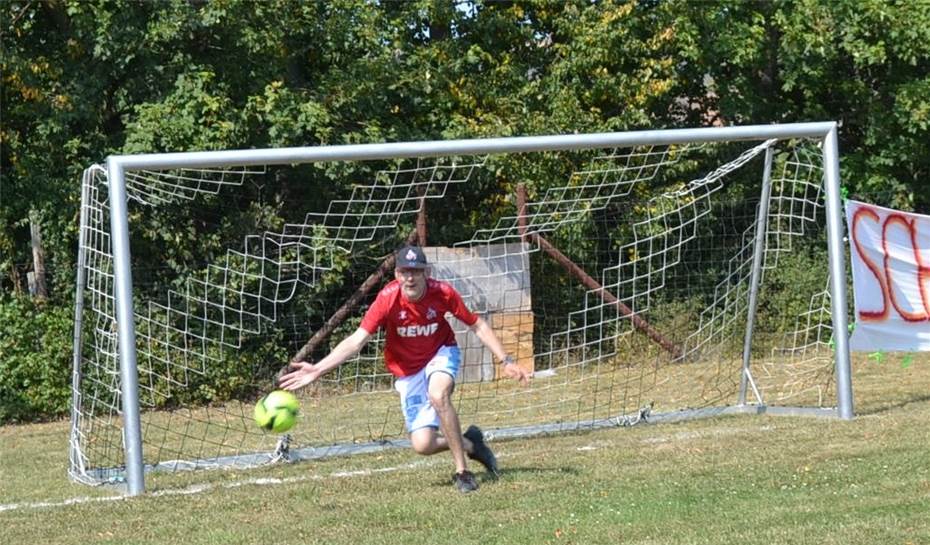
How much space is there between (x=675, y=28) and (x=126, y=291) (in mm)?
11645

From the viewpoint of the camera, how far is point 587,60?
19375 mm

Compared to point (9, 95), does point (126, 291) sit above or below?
below

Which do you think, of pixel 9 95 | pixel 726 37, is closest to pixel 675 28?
pixel 726 37

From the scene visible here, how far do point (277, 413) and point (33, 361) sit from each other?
29.3 ft

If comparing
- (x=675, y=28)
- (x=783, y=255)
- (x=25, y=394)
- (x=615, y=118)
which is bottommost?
(x=25, y=394)

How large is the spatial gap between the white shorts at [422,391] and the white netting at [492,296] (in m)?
3.59

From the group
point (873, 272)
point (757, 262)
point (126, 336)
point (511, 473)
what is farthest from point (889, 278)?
point (126, 336)

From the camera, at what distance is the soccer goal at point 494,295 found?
43.7 ft

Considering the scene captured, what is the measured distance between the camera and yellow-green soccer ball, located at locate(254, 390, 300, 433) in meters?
8.73

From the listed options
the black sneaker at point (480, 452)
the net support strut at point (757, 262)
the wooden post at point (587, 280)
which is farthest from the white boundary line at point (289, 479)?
the wooden post at point (587, 280)

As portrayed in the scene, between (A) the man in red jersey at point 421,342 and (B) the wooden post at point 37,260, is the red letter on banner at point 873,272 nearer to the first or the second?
(A) the man in red jersey at point 421,342

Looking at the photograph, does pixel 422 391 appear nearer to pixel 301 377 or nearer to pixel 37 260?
pixel 301 377

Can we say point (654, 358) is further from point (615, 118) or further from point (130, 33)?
point (130, 33)

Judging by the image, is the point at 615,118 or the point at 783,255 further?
the point at 615,118
